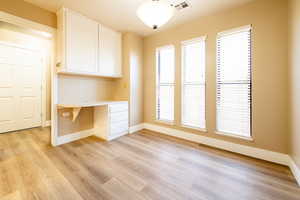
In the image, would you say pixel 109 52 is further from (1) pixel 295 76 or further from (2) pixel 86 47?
(1) pixel 295 76

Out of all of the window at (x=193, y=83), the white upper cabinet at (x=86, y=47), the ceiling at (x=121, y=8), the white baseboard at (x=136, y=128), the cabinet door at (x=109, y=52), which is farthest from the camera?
the white baseboard at (x=136, y=128)

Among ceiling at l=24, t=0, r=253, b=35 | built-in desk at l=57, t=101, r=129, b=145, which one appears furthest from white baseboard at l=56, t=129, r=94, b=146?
ceiling at l=24, t=0, r=253, b=35

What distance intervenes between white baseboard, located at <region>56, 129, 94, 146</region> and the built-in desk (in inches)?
3.5

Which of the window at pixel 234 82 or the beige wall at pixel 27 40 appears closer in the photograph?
the window at pixel 234 82

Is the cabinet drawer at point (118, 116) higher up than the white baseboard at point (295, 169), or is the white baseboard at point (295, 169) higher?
the cabinet drawer at point (118, 116)

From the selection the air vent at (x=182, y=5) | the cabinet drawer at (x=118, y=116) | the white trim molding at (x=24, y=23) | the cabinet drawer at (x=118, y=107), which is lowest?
the cabinet drawer at (x=118, y=116)

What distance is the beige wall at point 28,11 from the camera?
6.59ft

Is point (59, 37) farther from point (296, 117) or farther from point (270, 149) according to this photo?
point (270, 149)

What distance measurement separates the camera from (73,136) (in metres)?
2.87

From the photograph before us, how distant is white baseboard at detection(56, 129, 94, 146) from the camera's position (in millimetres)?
2648

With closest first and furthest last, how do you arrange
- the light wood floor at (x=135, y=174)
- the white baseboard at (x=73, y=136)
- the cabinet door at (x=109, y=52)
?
the light wood floor at (x=135, y=174)
the white baseboard at (x=73, y=136)
the cabinet door at (x=109, y=52)

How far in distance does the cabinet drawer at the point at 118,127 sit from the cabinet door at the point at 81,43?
4.19ft

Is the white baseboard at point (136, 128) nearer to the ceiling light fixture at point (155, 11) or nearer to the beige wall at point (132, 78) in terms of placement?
the beige wall at point (132, 78)

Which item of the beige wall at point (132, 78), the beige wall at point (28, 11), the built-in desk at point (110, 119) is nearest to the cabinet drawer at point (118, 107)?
the built-in desk at point (110, 119)
